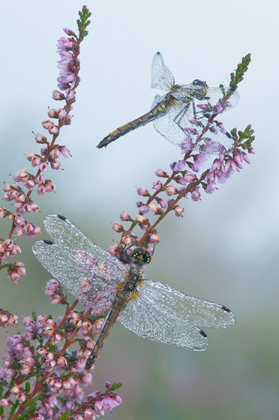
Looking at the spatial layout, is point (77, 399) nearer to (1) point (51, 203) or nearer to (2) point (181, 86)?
(2) point (181, 86)

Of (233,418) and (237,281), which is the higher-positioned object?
(237,281)

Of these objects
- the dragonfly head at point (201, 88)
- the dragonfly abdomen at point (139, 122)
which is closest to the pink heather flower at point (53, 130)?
the dragonfly abdomen at point (139, 122)

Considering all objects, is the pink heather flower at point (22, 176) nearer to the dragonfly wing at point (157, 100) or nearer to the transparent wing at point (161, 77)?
the dragonfly wing at point (157, 100)

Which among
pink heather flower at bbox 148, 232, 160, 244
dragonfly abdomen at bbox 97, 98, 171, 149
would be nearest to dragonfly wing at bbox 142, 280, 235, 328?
pink heather flower at bbox 148, 232, 160, 244

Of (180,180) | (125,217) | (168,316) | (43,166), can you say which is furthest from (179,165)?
(168,316)

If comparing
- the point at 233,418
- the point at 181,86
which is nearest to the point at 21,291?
the point at 233,418

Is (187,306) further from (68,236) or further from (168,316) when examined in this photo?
(68,236)

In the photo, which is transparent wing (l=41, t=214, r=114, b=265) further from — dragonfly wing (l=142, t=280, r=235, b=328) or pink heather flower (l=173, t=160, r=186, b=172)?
pink heather flower (l=173, t=160, r=186, b=172)
